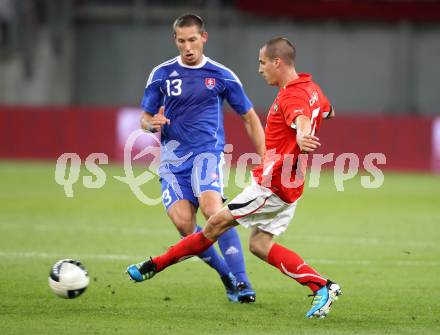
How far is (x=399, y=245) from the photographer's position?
472 inches

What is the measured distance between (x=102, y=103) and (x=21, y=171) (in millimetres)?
8485

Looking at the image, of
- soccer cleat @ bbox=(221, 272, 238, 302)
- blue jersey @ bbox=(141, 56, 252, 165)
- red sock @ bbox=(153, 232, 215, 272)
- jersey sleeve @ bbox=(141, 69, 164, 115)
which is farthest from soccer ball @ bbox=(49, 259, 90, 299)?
jersey sleeve @ bbox=(141, 69, 164, 115)

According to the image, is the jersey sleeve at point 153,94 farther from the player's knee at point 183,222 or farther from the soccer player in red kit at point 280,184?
the soccer player in red kit at point 280,184

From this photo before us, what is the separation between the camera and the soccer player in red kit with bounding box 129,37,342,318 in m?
7.40

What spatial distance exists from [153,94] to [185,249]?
1635 millimetres

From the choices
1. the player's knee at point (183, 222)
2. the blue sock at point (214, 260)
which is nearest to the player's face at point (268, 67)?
→ the player's knee at point (183, 222)

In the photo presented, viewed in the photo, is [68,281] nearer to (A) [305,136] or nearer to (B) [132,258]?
(A) [305,136]

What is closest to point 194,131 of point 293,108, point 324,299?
point 293,108

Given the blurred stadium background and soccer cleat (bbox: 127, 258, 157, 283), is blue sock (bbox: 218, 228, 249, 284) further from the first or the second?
soccer cleat (bbox: 127, 258, 157, 283)

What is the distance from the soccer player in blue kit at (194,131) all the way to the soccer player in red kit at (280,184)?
734 millimetres

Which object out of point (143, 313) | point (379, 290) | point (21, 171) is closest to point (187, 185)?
point (143, 313)

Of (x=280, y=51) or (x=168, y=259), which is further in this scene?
(x=168, y=259)

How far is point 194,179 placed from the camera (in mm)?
8531

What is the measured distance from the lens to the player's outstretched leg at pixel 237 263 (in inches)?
326
